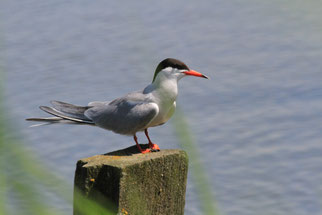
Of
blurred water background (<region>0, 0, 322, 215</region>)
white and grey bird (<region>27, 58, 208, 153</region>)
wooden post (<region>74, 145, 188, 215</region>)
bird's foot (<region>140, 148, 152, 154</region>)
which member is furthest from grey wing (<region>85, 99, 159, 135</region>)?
blurred water background (<region>0, 0, 322, 215</region>)

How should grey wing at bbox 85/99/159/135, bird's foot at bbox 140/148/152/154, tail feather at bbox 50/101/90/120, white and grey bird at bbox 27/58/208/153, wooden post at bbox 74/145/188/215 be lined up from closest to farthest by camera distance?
wooden post at bbox 74/145/188/215 < bird's foot at bbox 140/148/152/154 < white and grey bird at bbox 27/58/208/153 < grey wing at bbox 85/99/159/135 < tail feather at bbox 50/101/90/120

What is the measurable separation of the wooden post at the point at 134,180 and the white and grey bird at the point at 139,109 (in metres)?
0.34

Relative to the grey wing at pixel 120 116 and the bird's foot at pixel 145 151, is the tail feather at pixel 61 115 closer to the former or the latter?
the grey wing at pixel 120 116

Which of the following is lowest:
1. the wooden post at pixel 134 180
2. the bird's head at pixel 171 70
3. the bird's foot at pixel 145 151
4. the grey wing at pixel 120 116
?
the wooden post at pixel 134 180

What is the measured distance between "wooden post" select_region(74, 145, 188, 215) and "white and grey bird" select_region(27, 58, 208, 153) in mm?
343

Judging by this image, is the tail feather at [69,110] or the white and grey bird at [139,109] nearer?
the white and grey bird at [139,109]

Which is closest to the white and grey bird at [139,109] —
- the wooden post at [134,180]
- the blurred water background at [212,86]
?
the wooden post at [134,180]

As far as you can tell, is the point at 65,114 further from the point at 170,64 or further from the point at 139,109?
the point at 170,64

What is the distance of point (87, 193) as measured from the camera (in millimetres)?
3574

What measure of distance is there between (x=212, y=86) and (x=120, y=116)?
6.06 metres

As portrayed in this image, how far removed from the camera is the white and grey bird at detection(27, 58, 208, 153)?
4.31 m

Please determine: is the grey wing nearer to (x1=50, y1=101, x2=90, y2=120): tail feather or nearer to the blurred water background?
(x1=50, y1=101, x2=90, y2=120): tail feather

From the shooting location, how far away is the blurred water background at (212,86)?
8.05 m

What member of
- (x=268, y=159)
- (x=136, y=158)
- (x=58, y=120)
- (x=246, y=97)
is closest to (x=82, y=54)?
(x=246, y=97)
